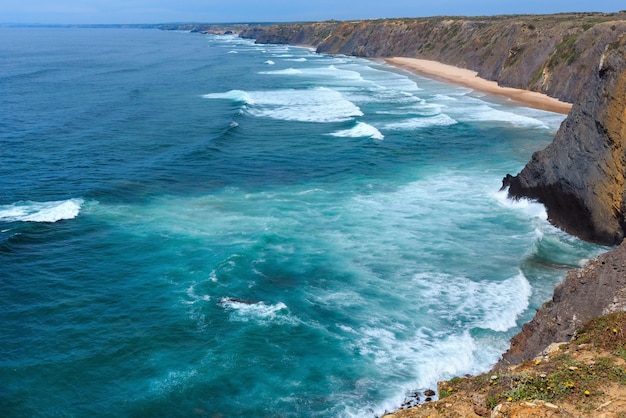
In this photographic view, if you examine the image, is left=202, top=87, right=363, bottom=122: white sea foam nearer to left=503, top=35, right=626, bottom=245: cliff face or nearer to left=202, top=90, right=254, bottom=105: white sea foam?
left=202, top=90, right=254, bottom=105: white sea foam

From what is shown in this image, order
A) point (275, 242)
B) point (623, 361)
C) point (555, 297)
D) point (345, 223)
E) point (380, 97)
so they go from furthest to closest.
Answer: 1. point (380, 97)
2. point (345, 223)
3. point (275, 242)
4. point (555, 297)
5. point (623, 361)

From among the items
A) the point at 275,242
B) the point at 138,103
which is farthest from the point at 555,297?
the point at 138,103

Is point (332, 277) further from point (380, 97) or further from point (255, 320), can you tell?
point (380, 97)

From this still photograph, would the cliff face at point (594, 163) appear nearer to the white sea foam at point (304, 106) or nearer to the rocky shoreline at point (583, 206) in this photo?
the rocky shoreline at point (583, 206)

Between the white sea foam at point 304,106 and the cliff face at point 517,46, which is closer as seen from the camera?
the white sea foam at point 304,106

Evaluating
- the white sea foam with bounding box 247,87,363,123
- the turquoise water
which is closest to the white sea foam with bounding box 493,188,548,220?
the turquoise water

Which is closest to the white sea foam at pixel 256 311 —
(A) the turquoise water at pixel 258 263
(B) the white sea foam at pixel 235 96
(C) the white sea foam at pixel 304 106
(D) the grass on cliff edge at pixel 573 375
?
(A) the turquoise water at pixel 258 263
